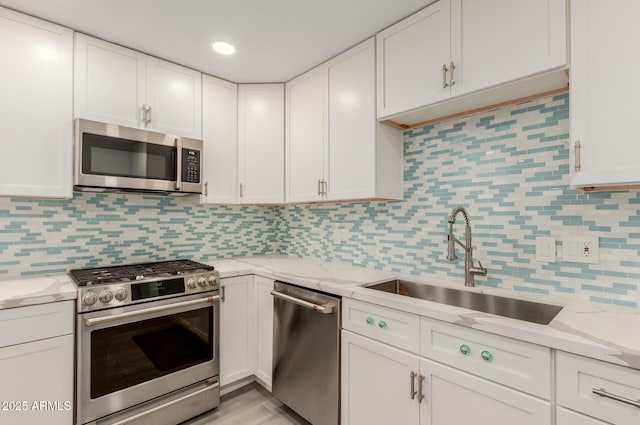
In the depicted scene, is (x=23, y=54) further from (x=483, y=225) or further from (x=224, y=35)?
(x=483, y=225)

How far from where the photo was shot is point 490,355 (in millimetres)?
1190

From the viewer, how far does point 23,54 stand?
1766 mm

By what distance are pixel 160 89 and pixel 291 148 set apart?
1.02 metres

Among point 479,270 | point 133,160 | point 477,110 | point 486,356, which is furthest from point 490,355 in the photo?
point 133,160

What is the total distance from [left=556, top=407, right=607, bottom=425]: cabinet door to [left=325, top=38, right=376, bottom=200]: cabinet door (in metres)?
1.30

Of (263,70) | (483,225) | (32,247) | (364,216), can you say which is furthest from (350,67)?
(32,247)

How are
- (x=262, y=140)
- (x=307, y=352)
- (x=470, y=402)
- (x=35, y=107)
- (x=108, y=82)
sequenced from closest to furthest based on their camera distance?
(x=470, y=402) → (x=35, y=107) → (x=307, y=352) → (x=108, y=82) → (x=262, y=140)

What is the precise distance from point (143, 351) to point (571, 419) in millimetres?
2012

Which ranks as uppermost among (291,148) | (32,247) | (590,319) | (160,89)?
(160,89)

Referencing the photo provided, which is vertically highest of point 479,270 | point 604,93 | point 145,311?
point 604,93

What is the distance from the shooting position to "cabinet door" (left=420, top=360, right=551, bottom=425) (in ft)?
3.62

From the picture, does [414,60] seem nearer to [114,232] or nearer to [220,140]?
[220,140]

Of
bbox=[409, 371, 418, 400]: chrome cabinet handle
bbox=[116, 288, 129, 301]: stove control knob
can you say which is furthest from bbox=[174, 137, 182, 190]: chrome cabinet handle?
bbox=[409, 371, 418, 400]: chrome cabinet handle

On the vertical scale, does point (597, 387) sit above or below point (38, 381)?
above
